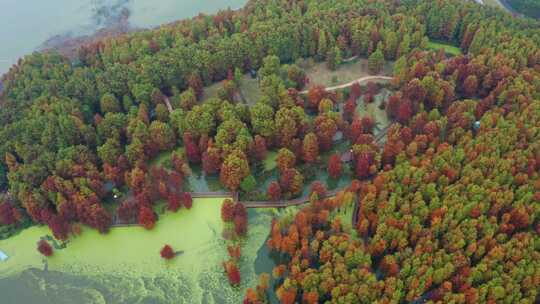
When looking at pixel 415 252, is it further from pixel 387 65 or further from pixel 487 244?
pixel 387 65

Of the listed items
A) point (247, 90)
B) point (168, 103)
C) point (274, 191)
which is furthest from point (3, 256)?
point (247, 90)

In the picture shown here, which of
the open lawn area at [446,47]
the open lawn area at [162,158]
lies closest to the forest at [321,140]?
the open lawn area at [162,158]

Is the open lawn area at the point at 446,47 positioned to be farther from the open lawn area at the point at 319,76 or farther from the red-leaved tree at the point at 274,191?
the red-leaved tree at the point at 274,191

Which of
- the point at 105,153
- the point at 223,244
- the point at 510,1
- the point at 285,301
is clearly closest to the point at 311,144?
the point at 223,244

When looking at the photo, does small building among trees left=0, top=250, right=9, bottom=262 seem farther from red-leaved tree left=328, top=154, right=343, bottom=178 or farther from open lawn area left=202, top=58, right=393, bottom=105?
red-leaved tree left=328, top=154, right=343, bottom=178

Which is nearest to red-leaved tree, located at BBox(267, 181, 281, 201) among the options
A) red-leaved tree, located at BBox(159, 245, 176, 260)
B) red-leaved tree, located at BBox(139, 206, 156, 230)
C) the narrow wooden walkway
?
the narrow wooden walkway

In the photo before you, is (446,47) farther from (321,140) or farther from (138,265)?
(138,265)
